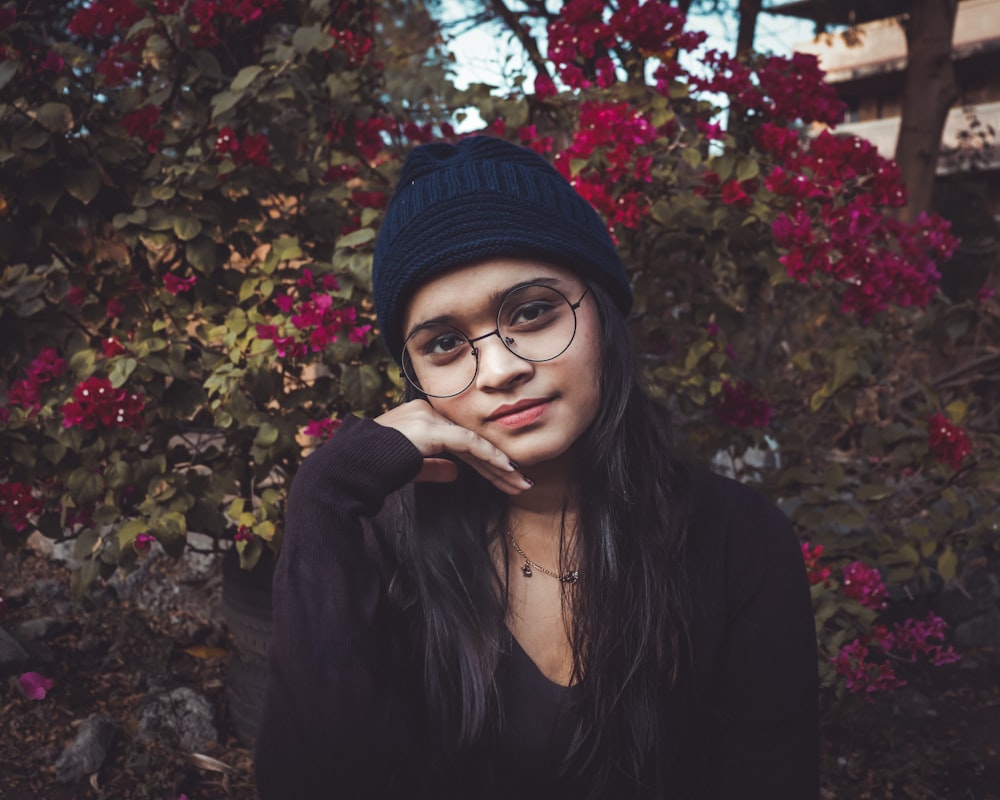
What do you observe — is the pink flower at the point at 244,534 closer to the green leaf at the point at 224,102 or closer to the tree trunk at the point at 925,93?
the green leaf at the point at 224,102

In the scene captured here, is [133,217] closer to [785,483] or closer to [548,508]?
[548,508]

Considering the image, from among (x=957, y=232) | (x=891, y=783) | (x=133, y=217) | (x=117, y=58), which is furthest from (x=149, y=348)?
(x=957, y=232)

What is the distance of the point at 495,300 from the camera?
1.30 m

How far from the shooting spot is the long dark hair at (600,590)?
136 centimetres

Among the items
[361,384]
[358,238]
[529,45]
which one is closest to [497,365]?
[361,384]

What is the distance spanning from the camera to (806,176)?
249cm

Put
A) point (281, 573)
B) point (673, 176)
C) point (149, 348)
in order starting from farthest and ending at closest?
1. point (673, 176)
2. point (149, 348)
3. point (281, 573)

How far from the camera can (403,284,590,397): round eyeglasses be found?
1.30 metres

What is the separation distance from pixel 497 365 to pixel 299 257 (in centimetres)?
148

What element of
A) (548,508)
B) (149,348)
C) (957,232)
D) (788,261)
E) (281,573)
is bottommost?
(281,573)

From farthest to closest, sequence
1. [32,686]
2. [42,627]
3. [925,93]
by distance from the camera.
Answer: [925,93]
[42,627]
[32,686]

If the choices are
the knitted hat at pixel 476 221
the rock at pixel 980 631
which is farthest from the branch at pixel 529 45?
the rock at pixel 980 631

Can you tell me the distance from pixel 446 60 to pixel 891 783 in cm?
310

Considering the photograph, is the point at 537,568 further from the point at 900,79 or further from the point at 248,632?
the point at 900,79
